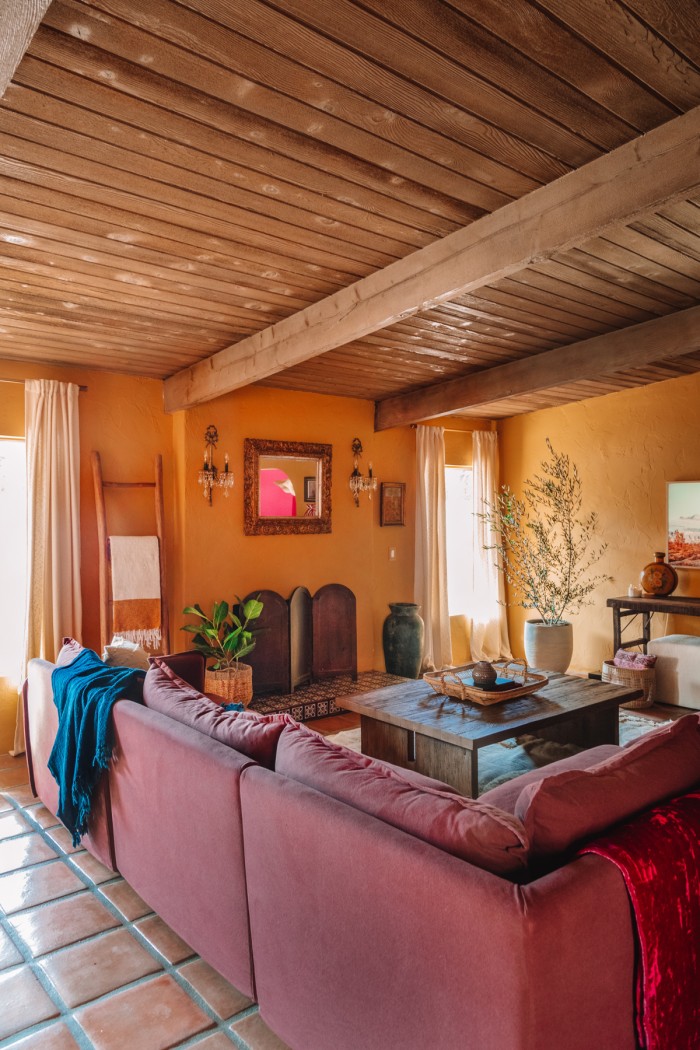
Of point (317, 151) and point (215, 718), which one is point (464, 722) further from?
point (317, 151)

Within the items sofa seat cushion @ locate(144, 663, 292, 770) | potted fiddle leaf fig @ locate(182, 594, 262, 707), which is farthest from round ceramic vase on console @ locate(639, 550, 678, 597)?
sofa seat cushion @ locate(144, 663, 292, 770)

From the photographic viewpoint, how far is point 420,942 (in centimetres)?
143

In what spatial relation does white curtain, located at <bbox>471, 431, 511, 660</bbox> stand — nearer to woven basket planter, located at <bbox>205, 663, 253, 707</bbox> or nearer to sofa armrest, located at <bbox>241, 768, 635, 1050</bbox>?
woven basket planter, located at <bbox>205, 663, 253, 707</bbox>

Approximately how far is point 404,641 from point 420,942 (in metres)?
4.65

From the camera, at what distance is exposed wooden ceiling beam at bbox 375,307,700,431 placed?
13.1 ft

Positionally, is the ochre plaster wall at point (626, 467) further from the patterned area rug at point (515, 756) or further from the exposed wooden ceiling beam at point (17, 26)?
the exposed wooden ceiling beam at point (17, 26)

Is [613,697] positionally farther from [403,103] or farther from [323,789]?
[403,103]

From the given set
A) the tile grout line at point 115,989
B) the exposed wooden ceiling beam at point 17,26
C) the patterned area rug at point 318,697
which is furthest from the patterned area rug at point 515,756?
the exposed wooden ceiling beam at point 17,26

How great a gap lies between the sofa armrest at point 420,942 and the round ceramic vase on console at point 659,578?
185 inches

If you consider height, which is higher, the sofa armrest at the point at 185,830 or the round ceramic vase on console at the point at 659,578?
the round ceramic vase on console at the point at 659,578

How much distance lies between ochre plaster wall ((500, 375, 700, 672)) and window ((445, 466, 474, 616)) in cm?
81

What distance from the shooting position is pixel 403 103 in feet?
6.38

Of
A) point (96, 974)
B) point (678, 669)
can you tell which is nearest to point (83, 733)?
point (96, 974)

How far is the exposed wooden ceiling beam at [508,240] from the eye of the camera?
208 cm
